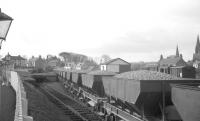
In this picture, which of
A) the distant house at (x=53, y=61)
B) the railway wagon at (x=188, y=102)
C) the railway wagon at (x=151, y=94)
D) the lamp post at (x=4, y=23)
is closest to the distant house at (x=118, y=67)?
the railway wagon at (x=151, y=94)

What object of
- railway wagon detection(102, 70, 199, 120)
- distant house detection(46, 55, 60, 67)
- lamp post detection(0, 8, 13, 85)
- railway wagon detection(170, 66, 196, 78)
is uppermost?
distant house detection(46, 55, 60, 67)

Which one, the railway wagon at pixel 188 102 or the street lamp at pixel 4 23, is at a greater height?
the street lamp at pixel 4 23

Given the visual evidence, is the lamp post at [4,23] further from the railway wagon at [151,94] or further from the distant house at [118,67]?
the distant house at [118,67]

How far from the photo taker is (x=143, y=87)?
35.6 ft

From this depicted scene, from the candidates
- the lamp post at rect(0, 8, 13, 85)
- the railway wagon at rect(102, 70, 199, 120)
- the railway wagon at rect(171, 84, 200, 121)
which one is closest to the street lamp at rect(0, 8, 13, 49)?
the lamp post at rect(0, 8, 13, 85)

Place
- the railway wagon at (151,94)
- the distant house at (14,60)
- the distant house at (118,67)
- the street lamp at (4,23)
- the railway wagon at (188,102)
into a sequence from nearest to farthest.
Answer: the street lamp at (4,23) < the railway wagon at (188,102) < the railway wagon at (151,94) < the distant house at (14,60) < the distant house at (118,67)

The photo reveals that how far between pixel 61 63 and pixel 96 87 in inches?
3214

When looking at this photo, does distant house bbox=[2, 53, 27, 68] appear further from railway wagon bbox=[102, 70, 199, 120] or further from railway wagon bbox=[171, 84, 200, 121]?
railway wagon bbox=[171, 84, 200, 121]

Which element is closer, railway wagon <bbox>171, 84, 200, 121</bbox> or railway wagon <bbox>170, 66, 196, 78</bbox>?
railway wagon <bbox>171, 84, 200, 121</bbox>

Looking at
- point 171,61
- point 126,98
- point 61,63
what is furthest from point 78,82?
point 61,63

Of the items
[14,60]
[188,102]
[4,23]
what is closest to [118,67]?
[14,60]

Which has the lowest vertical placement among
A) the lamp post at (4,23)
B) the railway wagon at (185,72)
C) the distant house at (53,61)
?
the railway wagon at (185,72)

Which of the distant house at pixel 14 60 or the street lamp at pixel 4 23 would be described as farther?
the distant house at pixel 14 60

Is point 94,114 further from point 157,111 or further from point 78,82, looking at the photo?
point 78,82
